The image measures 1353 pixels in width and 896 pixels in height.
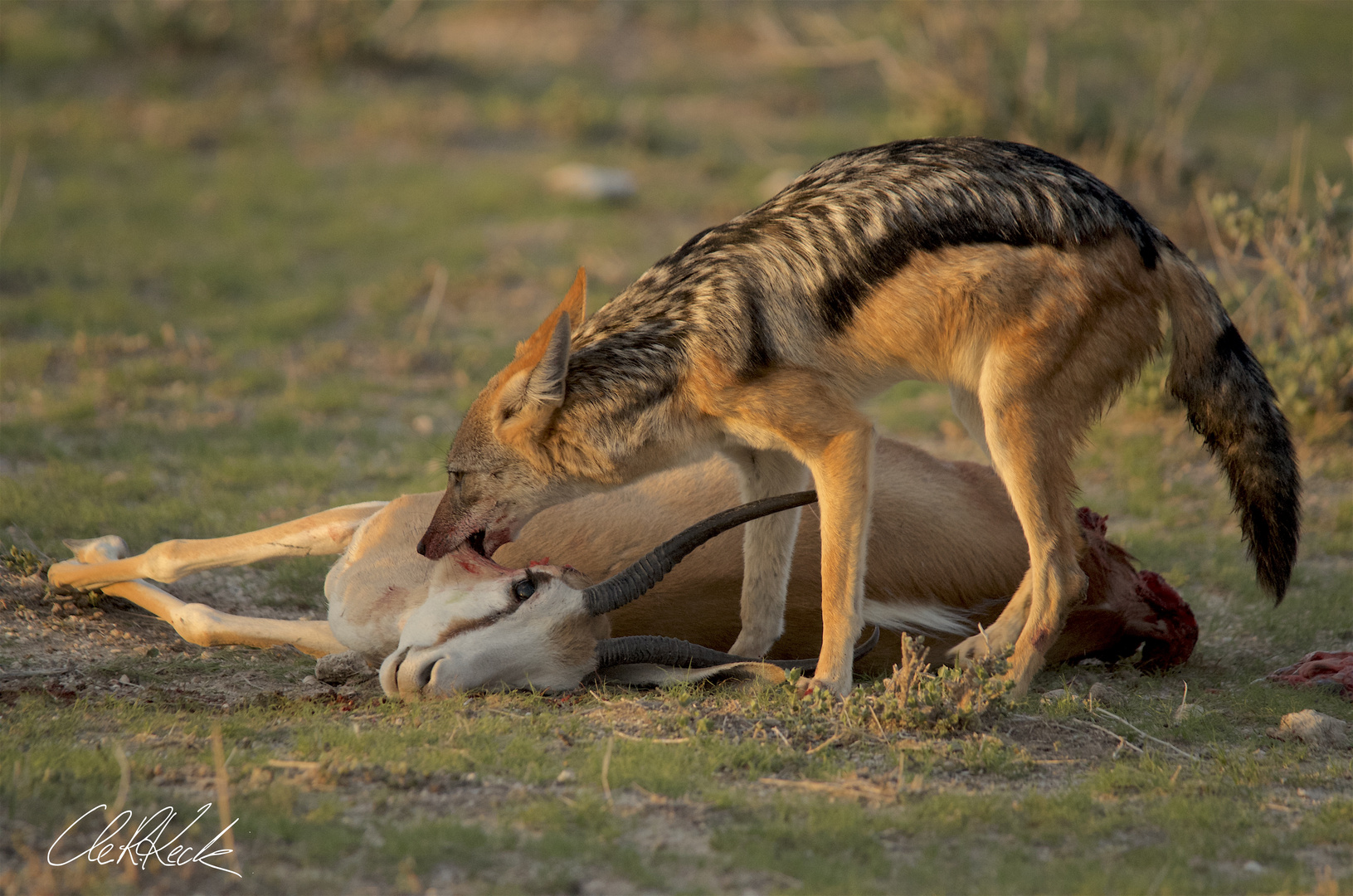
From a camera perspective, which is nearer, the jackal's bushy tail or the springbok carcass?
the springbok carcass

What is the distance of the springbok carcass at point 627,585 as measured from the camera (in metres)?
4.53

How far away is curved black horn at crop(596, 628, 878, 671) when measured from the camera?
14.9 feet

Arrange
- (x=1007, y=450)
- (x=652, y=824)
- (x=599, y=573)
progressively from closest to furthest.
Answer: (x=652, y=824) → (x=1007, y=450) → (x=599, y=573)

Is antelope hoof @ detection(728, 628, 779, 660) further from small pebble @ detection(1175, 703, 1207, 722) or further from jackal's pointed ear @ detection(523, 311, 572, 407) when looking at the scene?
small pebble @ detection(1175, 703, 1207, 722)

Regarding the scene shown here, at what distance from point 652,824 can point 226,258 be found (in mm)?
9035

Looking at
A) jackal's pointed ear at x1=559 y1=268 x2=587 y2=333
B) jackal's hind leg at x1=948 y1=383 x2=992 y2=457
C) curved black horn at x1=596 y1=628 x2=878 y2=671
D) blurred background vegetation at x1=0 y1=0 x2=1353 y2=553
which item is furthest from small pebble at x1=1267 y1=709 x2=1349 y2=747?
blurred background vegetation at x1=0 y1=0 x2=1353 y2=553

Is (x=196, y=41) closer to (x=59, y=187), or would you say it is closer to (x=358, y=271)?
(x=59, y=187)

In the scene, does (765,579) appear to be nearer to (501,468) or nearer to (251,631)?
(501,468)

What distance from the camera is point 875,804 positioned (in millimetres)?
3652

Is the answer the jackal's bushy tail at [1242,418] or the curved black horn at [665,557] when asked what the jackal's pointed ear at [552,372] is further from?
the jackal's bushy tail at [1242,418]

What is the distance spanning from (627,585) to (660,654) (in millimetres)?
319

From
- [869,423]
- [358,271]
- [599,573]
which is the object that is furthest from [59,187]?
[869,423]

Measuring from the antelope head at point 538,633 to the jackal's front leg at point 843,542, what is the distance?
15 cm

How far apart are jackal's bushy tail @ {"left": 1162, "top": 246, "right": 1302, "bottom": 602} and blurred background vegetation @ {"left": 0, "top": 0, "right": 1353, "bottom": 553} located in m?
2.81
